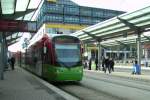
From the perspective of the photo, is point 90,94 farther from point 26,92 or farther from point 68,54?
point 68,54

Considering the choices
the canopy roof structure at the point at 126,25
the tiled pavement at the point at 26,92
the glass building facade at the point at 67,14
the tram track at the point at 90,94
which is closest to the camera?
the tiled pavement at the point at 26,92

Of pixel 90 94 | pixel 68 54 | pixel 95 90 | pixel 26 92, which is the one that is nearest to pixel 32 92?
pixel 26 92

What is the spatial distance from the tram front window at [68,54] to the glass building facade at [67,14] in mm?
82042

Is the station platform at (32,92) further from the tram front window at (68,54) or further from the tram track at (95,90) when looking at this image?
the tram front window at (68,54)

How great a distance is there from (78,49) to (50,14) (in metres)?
88.6

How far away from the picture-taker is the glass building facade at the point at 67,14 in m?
108

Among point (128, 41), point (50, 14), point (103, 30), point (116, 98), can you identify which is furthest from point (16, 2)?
point (50, 14)

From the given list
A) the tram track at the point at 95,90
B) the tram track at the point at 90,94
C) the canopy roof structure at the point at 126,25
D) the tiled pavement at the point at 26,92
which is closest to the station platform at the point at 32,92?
the tiled pavement at the point at 26,92

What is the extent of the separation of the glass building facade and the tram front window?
→ 82.0 m

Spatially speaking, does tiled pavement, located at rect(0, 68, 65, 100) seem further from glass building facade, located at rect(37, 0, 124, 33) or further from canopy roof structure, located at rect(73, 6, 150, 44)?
glass building facade, located at rect(37, 0, 124, 33)

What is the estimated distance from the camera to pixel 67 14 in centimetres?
11488

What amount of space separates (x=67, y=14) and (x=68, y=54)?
308 ft

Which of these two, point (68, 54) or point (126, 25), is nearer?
point (68, 54)

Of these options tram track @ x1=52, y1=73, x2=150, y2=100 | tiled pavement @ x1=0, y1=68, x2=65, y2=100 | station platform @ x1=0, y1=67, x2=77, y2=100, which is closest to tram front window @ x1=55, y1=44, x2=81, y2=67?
tram track @ x1=52, y1=73, x2=150, y2=100
